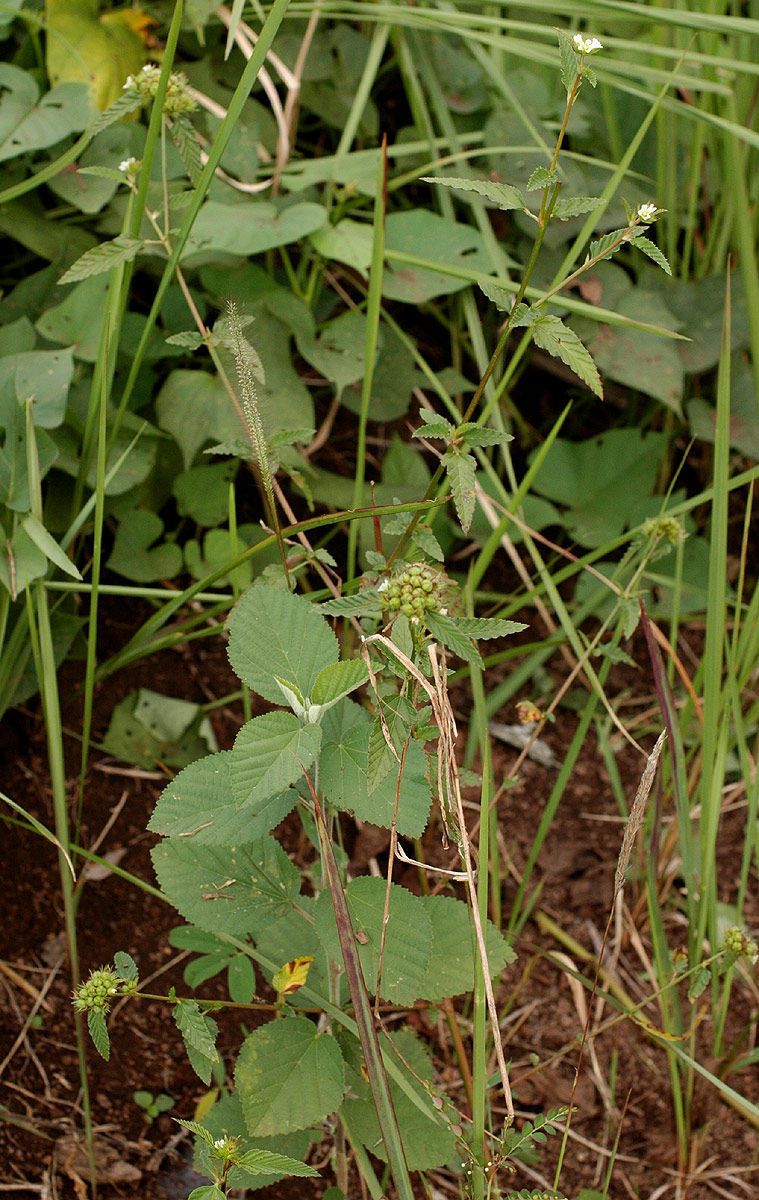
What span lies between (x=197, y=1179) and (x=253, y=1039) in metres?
0.35

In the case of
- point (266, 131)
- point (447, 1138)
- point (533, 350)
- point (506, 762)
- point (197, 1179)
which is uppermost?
point (266, 131)

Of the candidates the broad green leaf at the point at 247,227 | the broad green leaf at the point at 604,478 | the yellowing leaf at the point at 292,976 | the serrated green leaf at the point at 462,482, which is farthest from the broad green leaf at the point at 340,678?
the broad green leaf at the point at 604,478

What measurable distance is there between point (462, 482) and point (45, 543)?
20.6 inches

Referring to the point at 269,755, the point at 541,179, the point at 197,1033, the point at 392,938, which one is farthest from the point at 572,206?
the point at 197,1033

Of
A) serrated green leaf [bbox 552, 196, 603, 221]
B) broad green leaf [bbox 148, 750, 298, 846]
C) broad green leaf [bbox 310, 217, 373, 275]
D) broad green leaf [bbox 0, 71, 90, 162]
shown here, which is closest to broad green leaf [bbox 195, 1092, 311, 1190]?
broad green leaf [bbox 148, 750, 298, 846]

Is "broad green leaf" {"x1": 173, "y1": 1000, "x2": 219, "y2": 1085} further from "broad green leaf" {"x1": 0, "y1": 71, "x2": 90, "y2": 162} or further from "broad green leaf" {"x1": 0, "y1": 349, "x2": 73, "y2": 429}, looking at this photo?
"broad green leaf" {"x1": 0, "y1": 71, "x2": 90, "y2": 162}

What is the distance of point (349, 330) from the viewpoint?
1.57 meters

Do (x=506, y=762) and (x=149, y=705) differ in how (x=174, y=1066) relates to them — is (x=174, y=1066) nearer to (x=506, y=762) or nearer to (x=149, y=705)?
(x=149, y=705)

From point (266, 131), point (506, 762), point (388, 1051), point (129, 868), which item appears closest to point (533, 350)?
point (266, 131)

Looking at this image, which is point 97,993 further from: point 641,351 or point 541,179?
point 641,351

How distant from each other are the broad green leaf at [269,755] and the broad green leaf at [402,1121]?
305 millimetres

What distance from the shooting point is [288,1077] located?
92 centimetres

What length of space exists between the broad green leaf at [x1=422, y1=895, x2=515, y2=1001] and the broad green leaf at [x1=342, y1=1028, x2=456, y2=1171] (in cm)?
7

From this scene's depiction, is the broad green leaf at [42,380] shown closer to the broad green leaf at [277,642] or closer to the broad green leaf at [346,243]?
the broad green leaf at [346,243]
